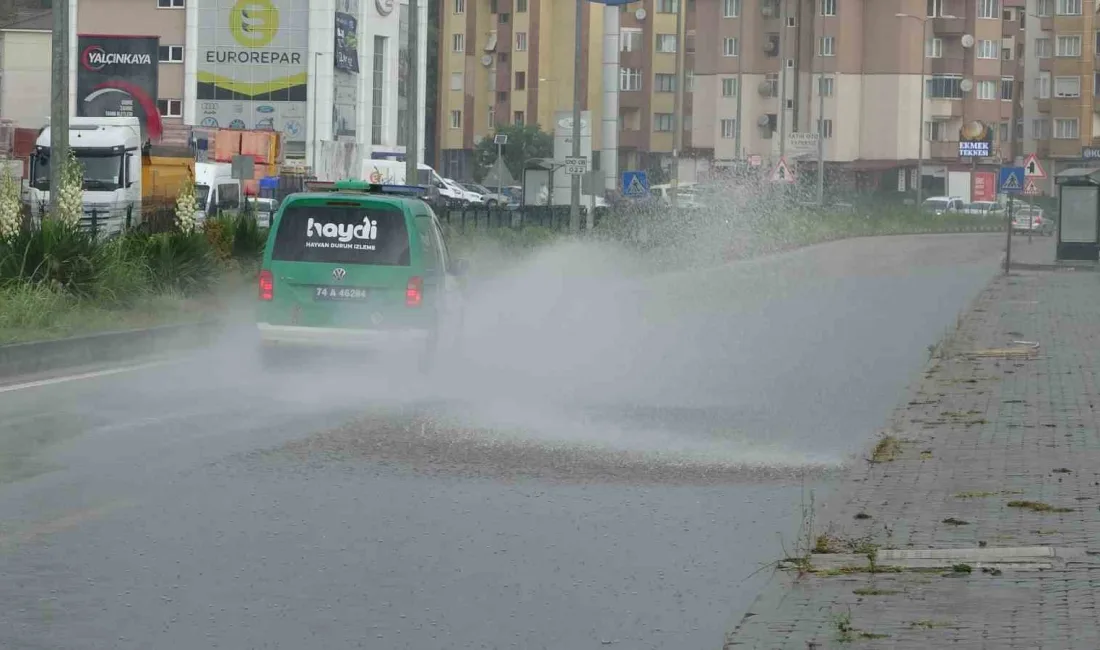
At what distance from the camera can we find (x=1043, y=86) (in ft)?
431

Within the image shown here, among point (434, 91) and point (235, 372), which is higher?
point (434, 91)

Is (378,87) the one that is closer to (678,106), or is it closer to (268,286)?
(678,106)

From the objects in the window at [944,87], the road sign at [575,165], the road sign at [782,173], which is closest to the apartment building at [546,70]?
the window at [944,87]

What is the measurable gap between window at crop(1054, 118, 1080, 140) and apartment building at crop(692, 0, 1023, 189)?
322 cm

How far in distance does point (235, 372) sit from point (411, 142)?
17688 millimetres

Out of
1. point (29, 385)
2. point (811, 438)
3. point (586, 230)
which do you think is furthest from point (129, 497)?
point (586, 230)

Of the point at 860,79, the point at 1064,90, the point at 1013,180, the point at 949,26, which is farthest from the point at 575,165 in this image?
the point at 1064,90

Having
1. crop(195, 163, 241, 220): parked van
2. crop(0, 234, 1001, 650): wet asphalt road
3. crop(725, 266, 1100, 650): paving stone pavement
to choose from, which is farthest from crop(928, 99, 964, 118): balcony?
crop(725, 266, 1100, 650): paving stone pavement

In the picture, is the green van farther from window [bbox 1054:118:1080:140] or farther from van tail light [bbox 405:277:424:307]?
window [bbox 1054:118:1080:140]

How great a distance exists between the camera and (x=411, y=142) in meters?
35.7

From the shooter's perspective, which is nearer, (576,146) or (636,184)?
(576,146)

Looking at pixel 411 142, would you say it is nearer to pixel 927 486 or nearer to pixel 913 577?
pixel 927 486

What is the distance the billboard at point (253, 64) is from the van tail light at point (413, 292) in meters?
86.1

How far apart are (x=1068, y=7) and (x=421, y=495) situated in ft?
411
